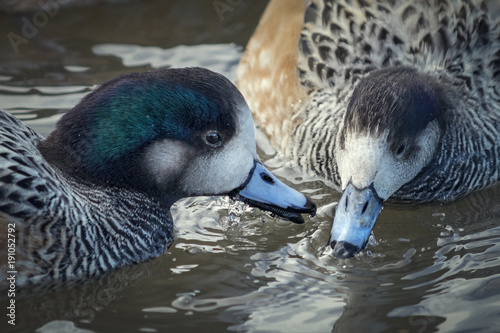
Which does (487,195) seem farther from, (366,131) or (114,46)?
(114,46)

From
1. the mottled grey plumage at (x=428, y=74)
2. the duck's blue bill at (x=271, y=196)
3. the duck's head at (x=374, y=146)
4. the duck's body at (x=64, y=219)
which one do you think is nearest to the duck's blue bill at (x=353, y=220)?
the duck's head at (x=374, y=146)

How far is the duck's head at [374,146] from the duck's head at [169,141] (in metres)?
0.28

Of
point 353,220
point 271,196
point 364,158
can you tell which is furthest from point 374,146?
point 271,196

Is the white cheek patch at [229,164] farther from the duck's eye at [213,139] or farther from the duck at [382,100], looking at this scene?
the duck at [382,100]

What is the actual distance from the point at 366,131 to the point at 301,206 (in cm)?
60

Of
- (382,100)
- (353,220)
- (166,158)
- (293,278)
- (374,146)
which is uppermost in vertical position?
(382,100)

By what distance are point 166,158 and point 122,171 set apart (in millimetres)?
278

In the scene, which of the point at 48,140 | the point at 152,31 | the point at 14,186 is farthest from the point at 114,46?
the point at 14,186

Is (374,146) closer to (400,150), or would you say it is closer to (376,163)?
(376,163)

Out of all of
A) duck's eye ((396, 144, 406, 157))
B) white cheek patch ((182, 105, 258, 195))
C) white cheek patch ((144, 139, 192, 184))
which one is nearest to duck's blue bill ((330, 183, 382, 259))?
duck's eye ((396, 144, 406, 157))

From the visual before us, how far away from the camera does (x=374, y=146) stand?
187 inches

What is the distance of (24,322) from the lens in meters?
4.52

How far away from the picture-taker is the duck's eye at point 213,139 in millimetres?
4727

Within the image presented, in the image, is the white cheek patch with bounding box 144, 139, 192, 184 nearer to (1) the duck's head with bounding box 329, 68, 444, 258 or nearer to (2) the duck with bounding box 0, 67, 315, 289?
(2) the duck with bounding box 0, 67, 315, 289
